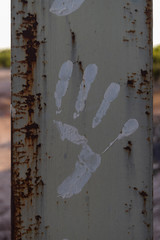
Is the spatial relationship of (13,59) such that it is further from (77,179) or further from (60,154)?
(77,179)

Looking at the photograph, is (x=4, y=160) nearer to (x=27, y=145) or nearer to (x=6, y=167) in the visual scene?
(x=6, y=167)

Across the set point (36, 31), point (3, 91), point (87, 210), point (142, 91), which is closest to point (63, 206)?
point (87, 210)

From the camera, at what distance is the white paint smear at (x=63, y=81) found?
3.55 ft

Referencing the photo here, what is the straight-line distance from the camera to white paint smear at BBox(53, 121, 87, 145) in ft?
3.56

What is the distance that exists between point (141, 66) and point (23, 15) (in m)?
0.45

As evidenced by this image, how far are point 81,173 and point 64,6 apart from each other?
60 cm

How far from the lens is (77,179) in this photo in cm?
109


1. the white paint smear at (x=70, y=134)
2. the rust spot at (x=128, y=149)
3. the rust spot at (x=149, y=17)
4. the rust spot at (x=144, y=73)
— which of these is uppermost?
the rust spot at (x=149, y=17)

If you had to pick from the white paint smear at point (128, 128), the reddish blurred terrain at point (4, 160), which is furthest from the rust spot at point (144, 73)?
the reddish blurred terrain at point (4, 160)

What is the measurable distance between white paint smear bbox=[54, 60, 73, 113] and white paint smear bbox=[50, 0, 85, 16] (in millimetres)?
176

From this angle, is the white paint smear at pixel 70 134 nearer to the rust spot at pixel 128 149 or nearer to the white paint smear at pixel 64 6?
the rust spot at pixel 128 149

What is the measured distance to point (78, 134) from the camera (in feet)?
3.57

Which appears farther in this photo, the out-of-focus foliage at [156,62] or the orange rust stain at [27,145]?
the out-of-focus foliage at [156,62]

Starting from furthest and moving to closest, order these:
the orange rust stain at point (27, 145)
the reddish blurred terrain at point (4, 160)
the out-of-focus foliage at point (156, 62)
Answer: the out-of-focus foliage at point (156, 62)
the reddish blurred terrain at point (4, 160)
the orange rust stain at point (27, 145)
